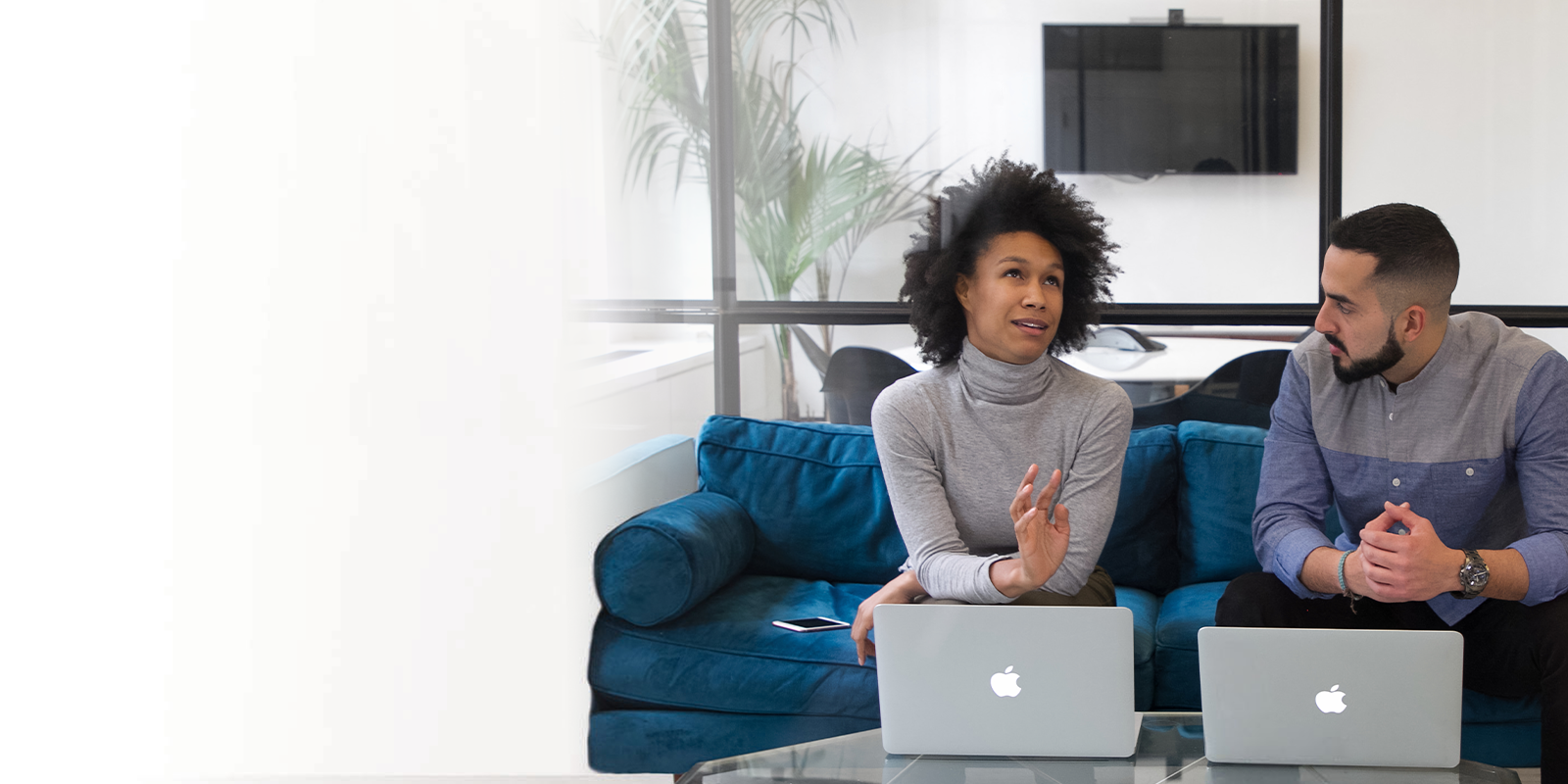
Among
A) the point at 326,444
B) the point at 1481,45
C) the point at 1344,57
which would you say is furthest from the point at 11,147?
the point at 1481,45

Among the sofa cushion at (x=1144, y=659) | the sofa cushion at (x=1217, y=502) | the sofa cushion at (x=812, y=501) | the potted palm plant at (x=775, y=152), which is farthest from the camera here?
the potted palm plant at (x=775, y=152)

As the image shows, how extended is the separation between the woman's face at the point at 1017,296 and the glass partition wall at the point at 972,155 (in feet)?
2.87

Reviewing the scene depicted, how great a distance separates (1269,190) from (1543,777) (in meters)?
1.46

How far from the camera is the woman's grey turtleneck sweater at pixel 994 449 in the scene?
6.24ft

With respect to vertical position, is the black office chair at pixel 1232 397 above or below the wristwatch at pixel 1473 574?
above

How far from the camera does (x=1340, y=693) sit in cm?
135

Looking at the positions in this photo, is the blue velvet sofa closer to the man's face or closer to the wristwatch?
the wristwatch

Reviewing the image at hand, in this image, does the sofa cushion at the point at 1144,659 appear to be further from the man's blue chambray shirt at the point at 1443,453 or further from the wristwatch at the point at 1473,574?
the wristwatch at the point at 1473,574

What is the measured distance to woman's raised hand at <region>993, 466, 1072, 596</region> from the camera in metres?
1.61

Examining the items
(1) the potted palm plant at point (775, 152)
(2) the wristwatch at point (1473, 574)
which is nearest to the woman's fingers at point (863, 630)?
(2) the wristwatch at point (1473, 574)

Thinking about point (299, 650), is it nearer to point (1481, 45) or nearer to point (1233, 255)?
point (1233, 255)

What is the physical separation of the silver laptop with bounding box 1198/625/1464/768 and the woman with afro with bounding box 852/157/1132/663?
50 centimetres

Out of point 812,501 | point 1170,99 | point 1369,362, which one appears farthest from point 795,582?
point 1170,99

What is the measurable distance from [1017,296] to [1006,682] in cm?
75
